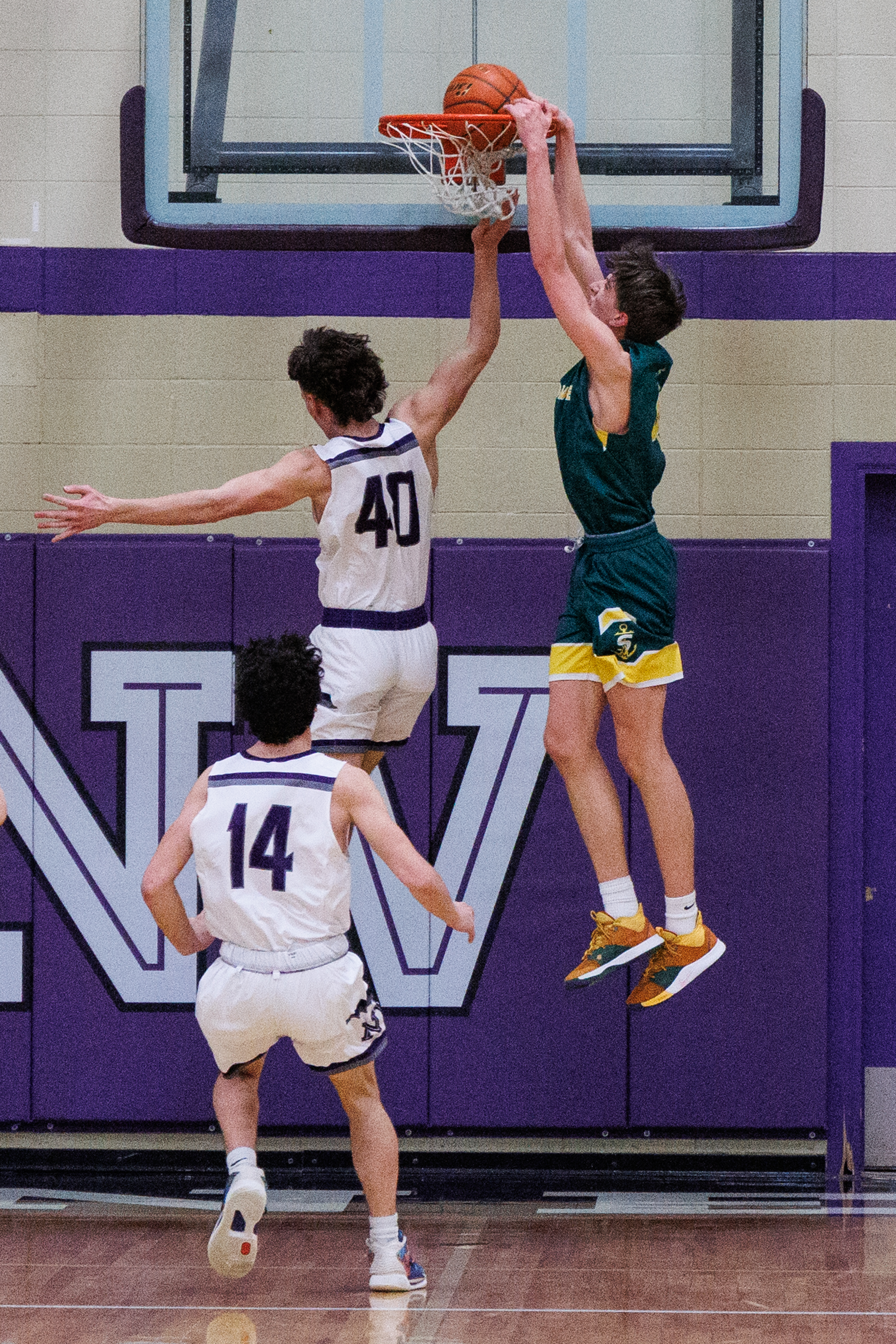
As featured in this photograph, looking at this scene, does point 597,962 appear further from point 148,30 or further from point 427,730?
point 148,30

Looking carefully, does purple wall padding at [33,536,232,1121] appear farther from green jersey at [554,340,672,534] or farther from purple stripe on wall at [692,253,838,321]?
purple stripe on wall at [692,253,838,321]

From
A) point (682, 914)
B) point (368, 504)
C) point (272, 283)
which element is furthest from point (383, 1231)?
point (272, 283)

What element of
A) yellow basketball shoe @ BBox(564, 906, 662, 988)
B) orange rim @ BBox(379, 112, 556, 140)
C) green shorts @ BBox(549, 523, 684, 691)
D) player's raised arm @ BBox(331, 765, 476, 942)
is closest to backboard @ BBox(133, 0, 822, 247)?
orange rim @ BBox(379, 112, 556, 140)

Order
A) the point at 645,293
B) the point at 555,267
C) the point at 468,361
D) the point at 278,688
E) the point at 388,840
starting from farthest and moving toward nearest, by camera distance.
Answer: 1. the point at 468,361
2. the point at 645,293
3. the point at 555,267
4. the point at 278,688
5. the point at 388,840

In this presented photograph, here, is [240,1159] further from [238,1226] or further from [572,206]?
[572,206]

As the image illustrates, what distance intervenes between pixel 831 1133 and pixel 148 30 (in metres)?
5.01

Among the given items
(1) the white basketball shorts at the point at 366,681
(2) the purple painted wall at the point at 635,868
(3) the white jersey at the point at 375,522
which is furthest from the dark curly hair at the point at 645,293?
(2) the purple painted wall at the point at 635,868

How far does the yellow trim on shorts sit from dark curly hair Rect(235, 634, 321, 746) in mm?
986

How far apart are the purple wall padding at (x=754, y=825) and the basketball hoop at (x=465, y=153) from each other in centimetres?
182

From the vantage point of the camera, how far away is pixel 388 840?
520 cm

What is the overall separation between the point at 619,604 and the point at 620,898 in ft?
3.27

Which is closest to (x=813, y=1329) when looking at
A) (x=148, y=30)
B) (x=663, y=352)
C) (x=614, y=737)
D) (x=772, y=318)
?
(x=614, y=737)

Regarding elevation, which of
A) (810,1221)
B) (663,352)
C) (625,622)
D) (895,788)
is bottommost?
(810,1221)

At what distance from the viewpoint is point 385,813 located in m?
5.31
